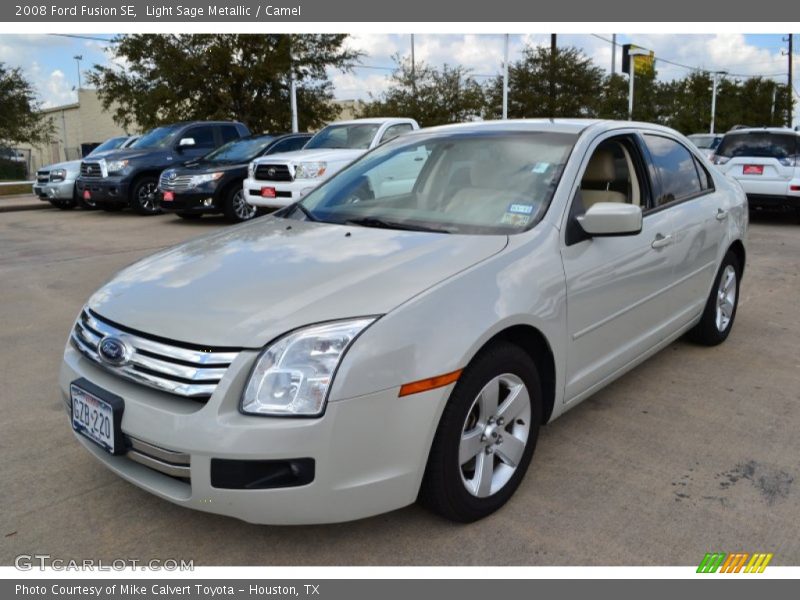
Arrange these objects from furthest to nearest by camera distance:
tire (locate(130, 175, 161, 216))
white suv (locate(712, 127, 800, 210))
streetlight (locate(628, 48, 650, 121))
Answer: streetlight (locate(628, 48, 650, 121)) → tire (locate(130, 175, 161, 216)) → white suv (locate(712, 127, 800, 210))

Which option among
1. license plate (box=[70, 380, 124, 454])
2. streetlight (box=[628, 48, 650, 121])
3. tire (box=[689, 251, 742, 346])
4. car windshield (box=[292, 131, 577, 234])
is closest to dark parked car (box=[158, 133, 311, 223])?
car windshield (box=[292, 131, 577, 234])

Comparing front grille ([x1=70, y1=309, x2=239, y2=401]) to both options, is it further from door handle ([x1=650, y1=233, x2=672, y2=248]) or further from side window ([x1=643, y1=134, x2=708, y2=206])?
side window ([x1=643, y1=134, x2=708, y2=206])

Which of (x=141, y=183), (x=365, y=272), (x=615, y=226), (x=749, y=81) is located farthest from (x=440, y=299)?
(x=749, y=81)

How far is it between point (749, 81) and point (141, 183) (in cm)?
4788

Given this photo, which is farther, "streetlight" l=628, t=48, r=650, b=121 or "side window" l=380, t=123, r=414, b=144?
"streetlight" l=628, t=48, r=650, b=121

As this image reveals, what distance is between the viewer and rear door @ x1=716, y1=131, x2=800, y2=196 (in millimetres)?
11789

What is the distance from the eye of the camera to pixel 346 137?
1242 centimetres

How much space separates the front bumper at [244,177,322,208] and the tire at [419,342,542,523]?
8.36 metres

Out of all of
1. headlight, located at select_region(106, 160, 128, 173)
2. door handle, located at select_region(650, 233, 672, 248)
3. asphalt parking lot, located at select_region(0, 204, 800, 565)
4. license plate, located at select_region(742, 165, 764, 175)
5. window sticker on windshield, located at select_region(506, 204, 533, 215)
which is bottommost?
asphalt parking lot, located at select_region(0, 204, 800, 565)

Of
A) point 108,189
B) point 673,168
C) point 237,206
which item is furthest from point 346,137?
point 673,168

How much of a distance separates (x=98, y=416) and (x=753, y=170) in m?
12.1

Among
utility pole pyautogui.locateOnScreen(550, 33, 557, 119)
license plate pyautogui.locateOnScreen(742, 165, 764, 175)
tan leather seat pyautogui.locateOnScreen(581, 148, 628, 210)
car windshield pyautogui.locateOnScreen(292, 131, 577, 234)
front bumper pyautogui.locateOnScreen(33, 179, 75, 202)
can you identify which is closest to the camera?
car windshield pyautogui.locateOnScreen(292, 131, 577, 234)

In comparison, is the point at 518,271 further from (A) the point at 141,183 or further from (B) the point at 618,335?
(A) the point at 141,183
